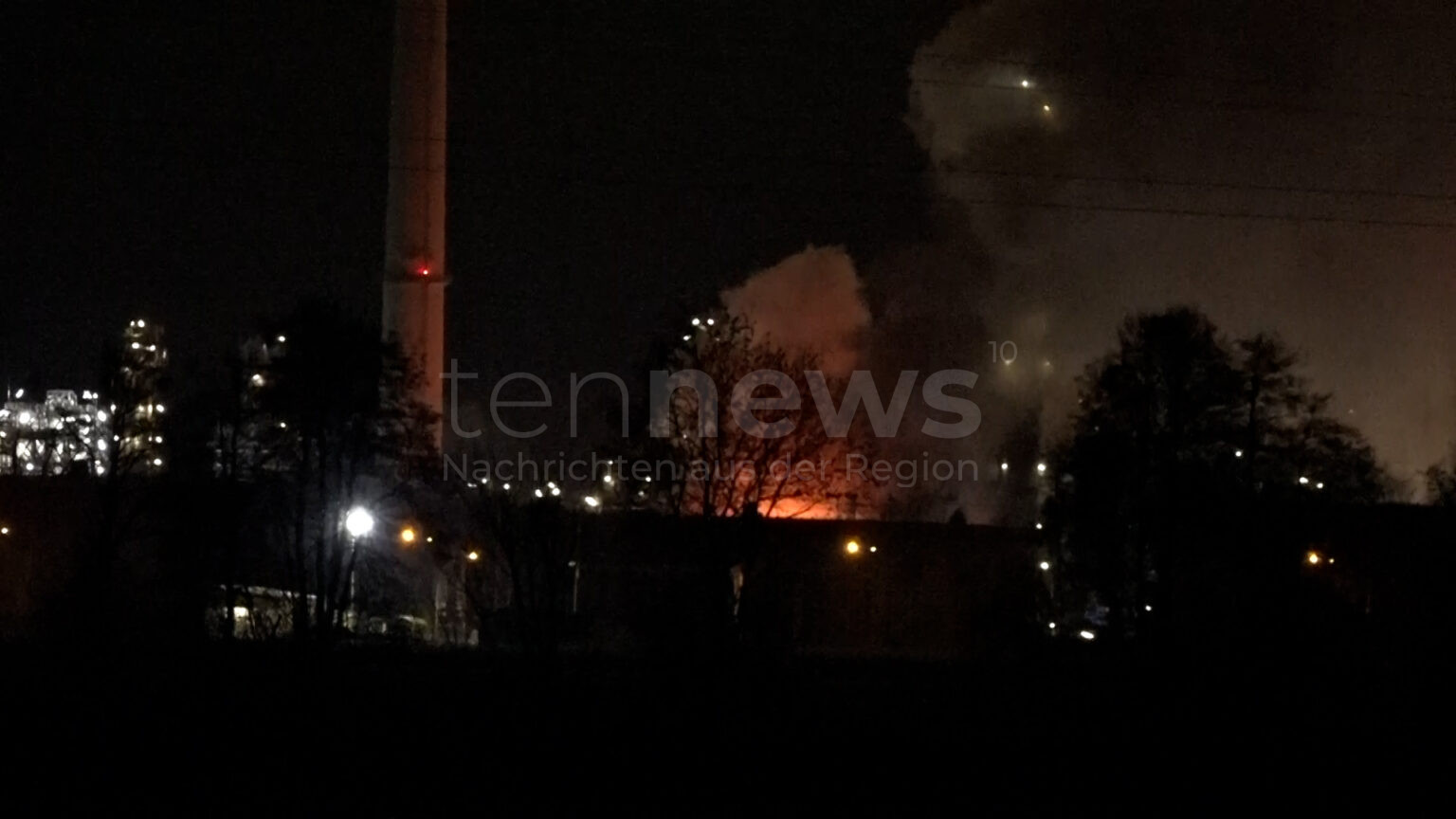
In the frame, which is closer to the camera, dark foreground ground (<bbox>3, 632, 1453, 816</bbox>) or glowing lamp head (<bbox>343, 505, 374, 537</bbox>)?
dark foreground ground (<bbox>3, 632, 1453, 816</bbox>)

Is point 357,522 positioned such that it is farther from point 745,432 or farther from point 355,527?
point 745,432

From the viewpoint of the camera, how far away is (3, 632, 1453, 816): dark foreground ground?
43.8 feet

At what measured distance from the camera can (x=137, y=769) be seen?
13570 millimetres

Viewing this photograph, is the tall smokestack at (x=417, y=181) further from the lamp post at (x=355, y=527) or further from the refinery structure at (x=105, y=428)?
the lamp post at (x=355, y=527)

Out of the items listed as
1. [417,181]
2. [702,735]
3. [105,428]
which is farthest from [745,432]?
[417,181]

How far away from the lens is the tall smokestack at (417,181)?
40781mm

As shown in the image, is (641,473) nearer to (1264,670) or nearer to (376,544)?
(376,544)

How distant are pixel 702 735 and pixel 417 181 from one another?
28897mm

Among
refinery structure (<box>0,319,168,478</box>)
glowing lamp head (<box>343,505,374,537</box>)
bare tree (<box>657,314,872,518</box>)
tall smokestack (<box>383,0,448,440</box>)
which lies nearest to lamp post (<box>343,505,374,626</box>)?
glowing lamp head (<box>343,505,374,537</box>)

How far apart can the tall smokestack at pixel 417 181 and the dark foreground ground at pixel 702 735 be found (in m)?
23.0

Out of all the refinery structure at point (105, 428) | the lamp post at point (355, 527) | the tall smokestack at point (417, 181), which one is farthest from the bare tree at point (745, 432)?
the tall smokestack at point (417, 181)

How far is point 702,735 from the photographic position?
15562 millimetres

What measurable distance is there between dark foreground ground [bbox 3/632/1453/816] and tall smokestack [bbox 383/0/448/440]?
905 inches

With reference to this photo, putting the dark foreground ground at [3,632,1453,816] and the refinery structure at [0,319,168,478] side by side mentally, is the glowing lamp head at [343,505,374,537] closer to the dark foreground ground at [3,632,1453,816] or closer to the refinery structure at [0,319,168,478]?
the refinery structure at [0,319,168,478]
